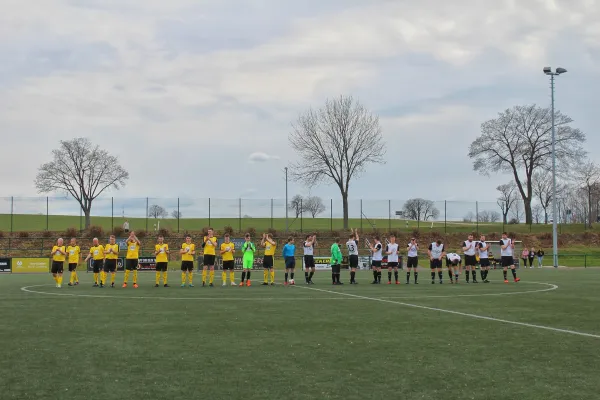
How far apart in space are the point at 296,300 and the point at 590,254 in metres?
53.7

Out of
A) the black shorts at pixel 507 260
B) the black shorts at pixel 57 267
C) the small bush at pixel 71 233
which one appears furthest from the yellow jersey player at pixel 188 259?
the small bush at pixel 71 233

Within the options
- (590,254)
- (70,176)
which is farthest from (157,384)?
(70,176)

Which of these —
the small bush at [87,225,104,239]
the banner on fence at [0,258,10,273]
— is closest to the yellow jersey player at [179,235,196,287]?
the banner on fence at [0,258,10,273]

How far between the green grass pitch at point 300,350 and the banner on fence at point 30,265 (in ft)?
105

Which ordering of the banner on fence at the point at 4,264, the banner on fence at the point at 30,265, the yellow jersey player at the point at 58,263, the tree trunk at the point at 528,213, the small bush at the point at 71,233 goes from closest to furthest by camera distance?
1. the yellow jersey player at the point at 58,263
2. the banner on fence at the point at 4,264
3. the banner on fence at the point at 30,265
4. the small bush at the point at 71,233
5. the tree trunk at the point at 528,213

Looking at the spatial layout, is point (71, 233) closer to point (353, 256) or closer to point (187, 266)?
point (187, 266)

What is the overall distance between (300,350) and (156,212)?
65.0m

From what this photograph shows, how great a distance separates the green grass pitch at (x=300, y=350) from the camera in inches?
288

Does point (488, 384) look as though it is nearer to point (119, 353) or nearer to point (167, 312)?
point (119, 353)

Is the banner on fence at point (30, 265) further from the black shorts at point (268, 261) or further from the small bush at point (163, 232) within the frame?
the black shorts at point (268, 261)

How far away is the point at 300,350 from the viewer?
9820 millimetres

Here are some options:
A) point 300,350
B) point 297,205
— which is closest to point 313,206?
point 297,205

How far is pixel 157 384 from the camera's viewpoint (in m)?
7.50

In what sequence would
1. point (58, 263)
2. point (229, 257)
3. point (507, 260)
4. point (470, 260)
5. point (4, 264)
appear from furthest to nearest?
point (4, 264), point (470, 260), point (507, 260), point (229, 257), point (58, 263)
